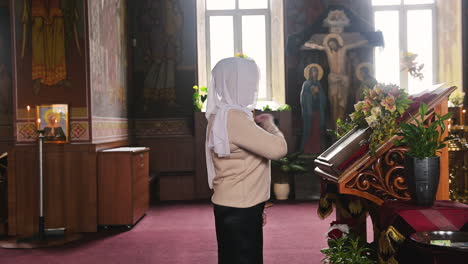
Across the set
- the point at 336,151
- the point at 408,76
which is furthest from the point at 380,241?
the point at 408,76

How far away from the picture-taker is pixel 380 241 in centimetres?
281

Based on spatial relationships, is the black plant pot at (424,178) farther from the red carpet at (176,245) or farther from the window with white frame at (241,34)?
the window with white frame at (241,34)

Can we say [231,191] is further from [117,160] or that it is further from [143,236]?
[117,160]

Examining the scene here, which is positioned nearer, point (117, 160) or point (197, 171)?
point (117, 160)

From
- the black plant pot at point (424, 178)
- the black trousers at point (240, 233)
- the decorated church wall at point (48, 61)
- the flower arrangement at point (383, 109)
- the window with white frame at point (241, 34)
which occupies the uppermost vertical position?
the window with white frame at point (241, 34)

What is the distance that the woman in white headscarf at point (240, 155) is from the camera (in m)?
2.40

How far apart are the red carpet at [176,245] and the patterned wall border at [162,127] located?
2.49 metres

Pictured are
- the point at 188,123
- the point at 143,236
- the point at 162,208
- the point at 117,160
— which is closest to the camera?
the point at 143,236

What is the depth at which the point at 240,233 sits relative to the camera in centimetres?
244

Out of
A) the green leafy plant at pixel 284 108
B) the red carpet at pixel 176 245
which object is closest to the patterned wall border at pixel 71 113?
the red carpet at pixel 176 245

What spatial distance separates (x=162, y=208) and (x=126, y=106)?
6.17ft

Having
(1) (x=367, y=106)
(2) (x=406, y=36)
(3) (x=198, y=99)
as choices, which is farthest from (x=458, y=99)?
(1) (x=367, y=106)

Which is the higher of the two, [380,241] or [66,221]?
[380,241]

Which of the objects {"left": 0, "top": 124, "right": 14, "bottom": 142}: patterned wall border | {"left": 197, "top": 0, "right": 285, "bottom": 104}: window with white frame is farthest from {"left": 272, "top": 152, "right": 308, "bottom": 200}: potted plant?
{"left": 0, "top": 124, "right": 14, "bottom": 142}: patterned wall border
